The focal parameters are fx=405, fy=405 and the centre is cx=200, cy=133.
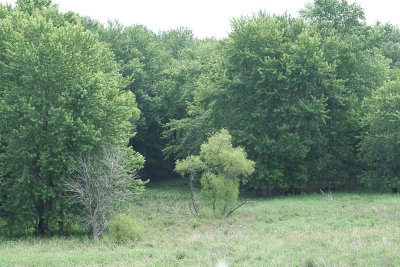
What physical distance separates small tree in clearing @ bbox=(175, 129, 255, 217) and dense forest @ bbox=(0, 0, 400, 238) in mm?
3616

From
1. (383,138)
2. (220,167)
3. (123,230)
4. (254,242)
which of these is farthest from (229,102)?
(254,242)

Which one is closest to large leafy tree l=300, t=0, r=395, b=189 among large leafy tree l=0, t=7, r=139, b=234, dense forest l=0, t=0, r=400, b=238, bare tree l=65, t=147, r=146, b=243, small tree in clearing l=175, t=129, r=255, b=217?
dense forest l=0, t=0, r=400, b=238

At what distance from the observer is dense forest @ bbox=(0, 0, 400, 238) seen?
2139 cm

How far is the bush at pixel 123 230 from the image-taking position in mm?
19500

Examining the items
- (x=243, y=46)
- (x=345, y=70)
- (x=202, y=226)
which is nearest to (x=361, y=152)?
(x=345, y=70)

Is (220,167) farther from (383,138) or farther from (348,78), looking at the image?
(348,78)

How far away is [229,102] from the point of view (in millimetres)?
36656

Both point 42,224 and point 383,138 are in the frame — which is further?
point 383,138

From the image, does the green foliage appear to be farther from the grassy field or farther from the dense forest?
the grassy field

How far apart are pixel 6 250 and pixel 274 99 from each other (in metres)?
25.0

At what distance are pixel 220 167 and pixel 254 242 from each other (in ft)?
30.0

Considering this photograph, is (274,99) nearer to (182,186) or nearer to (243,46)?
(243,46)

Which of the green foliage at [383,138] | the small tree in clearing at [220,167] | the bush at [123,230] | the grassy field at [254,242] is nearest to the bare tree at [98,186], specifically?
the bush at [123,230]

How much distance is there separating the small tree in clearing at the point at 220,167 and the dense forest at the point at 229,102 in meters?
3.62
